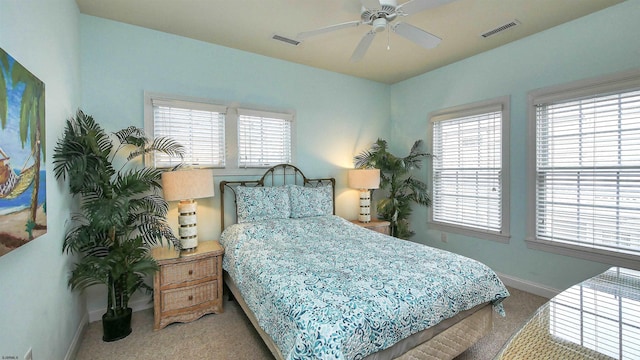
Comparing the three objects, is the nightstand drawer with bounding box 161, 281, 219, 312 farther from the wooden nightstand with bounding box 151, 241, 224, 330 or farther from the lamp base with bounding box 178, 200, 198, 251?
the lamp base with bounding box 178, 200, 198, 251

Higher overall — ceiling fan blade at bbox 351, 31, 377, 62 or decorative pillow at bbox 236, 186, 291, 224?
ceiling fan blade at bbox 351, 31, 377, 62

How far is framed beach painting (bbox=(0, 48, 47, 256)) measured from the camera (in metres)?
1.09

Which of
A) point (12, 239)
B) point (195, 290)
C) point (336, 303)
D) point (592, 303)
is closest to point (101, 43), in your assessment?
point (12, 239)

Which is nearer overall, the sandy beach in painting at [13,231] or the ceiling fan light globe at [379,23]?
the sandy beach in painting at [13,231]

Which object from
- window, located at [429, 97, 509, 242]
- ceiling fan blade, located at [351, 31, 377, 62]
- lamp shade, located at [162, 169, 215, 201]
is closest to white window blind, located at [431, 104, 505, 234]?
window, located at [429, 97, 509, 242]

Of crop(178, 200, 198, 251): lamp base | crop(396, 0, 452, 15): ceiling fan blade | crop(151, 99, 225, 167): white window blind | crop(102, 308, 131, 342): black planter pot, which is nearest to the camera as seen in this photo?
crop(396, 0, 452, 15): ceiling fan blade

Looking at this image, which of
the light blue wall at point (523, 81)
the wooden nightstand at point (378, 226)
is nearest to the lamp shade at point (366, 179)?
→ the wooden nightstand at point (378, 226)

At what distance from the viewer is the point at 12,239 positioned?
114 centimetres

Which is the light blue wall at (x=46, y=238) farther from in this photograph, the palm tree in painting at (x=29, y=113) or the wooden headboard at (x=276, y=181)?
the wooden headboard at (x=276, y=181)

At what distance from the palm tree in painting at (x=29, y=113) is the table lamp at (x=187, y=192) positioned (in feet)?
3.32

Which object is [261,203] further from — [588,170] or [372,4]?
[588,170]

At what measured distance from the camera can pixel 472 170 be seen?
3662mm

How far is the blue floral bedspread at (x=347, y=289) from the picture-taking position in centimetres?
133

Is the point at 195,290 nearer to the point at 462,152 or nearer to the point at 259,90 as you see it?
the point at 259,90
